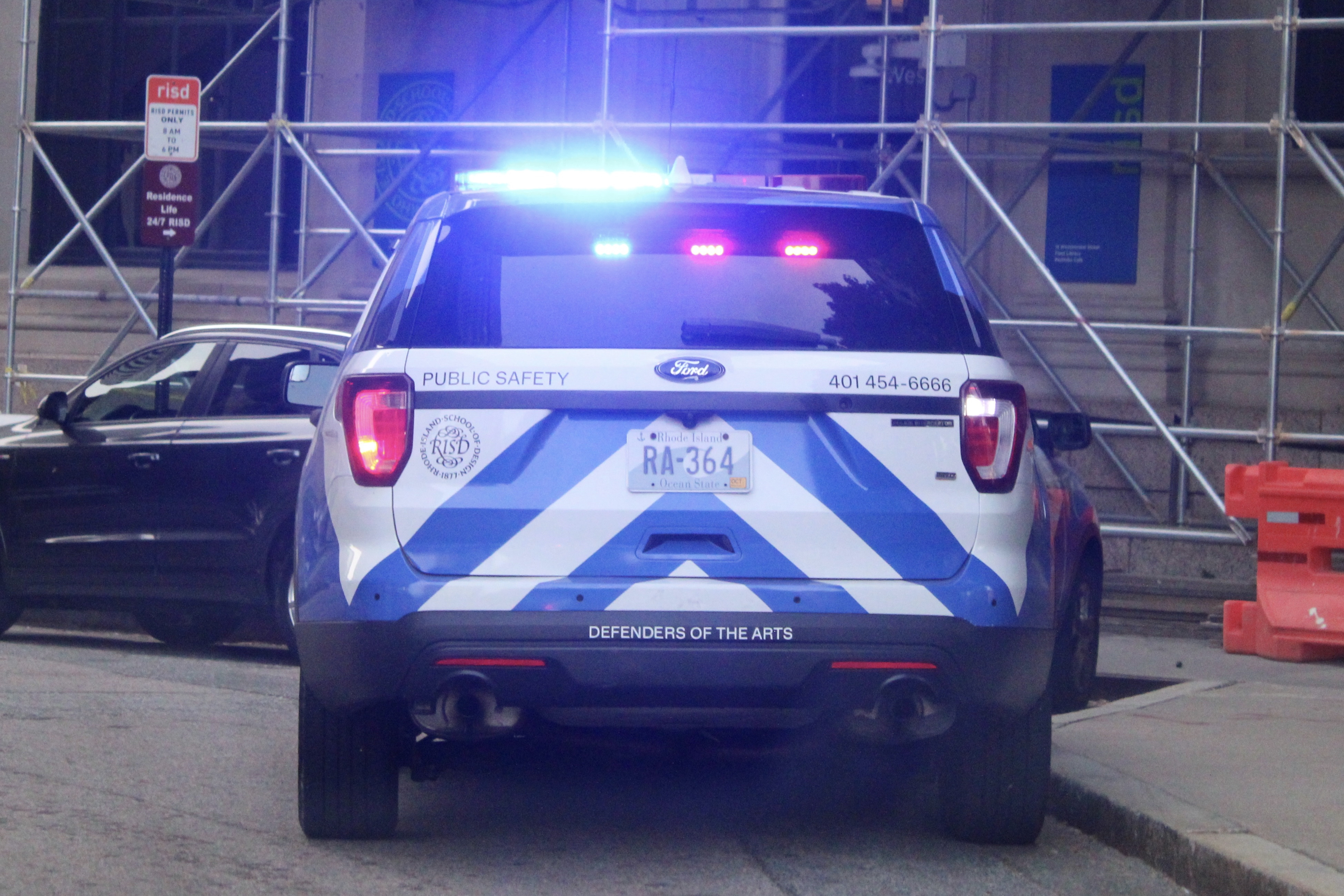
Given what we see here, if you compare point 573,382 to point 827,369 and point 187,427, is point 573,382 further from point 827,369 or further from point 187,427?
point 187,427

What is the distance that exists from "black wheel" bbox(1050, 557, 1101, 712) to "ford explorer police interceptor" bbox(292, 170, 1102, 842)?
2.69 m

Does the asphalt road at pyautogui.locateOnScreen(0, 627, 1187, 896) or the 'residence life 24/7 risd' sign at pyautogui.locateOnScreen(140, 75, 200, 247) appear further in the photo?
the 'residence life 24/7 risd' sign at pyautogui.locateOnScreen(140, 75, 200, 247)

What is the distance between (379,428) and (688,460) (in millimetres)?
773

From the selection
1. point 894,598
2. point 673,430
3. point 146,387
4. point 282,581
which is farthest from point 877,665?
point 146,387

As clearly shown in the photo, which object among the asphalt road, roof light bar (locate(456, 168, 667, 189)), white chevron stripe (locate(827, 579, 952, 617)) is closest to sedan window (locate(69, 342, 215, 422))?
the asphalt road

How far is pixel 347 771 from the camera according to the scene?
491 centimetres

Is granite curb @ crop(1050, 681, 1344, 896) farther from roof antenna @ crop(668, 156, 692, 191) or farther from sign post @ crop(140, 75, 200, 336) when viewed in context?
sign post @ crop(140, 75, 200, 336)

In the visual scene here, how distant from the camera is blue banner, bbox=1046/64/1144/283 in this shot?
1351 cm

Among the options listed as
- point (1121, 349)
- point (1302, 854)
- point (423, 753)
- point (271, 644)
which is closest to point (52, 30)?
point (271, 644)

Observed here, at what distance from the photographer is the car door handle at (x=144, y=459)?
29.0 ft

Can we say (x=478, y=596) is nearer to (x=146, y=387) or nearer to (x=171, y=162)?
(x=146, y=387)

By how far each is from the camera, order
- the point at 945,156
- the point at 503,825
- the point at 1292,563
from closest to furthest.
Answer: the point at 503,825 → the point at 1292,563 → the point at 945,156

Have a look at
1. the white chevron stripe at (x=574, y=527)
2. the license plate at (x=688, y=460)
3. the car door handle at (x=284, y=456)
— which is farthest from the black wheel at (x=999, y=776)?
the car door handle at (x=284, y=456)

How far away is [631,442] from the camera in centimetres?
446
